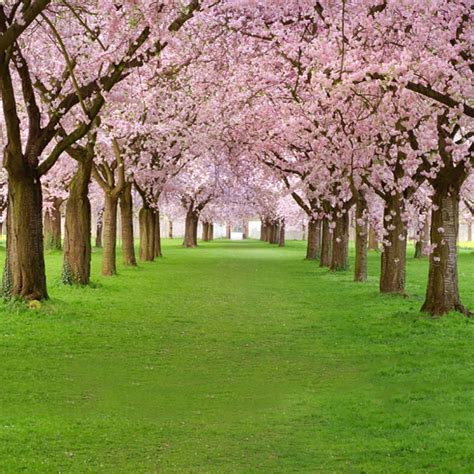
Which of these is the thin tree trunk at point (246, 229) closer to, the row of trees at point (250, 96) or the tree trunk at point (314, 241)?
the tree trunk at point (314, 241)

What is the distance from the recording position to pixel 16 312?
18828mm

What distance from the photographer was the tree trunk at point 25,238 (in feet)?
64.3

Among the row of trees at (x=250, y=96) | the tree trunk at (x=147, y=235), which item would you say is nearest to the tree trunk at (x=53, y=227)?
the tree trunk at (x=147, y=235)

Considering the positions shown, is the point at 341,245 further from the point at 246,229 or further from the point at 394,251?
the point at 246,229

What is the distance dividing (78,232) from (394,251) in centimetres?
938

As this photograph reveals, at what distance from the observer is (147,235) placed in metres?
45.3

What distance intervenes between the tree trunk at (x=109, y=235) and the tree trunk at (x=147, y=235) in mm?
10731

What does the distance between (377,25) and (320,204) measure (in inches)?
1032

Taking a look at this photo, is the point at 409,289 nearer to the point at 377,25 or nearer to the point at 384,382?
the point at 377,25

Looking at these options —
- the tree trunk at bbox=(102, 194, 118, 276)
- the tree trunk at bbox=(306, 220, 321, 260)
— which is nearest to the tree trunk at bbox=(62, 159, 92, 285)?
the tree trunk at bbox=(102, 194, 118, 276)

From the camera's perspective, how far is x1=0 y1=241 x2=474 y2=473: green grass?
7.82 meters

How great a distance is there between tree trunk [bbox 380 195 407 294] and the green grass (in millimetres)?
2157

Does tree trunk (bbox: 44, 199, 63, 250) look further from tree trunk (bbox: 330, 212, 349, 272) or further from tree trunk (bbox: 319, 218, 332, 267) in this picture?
tree trunk (bbox: 330, 212, 349, 272)

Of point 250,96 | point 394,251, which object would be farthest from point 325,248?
point 250,96
